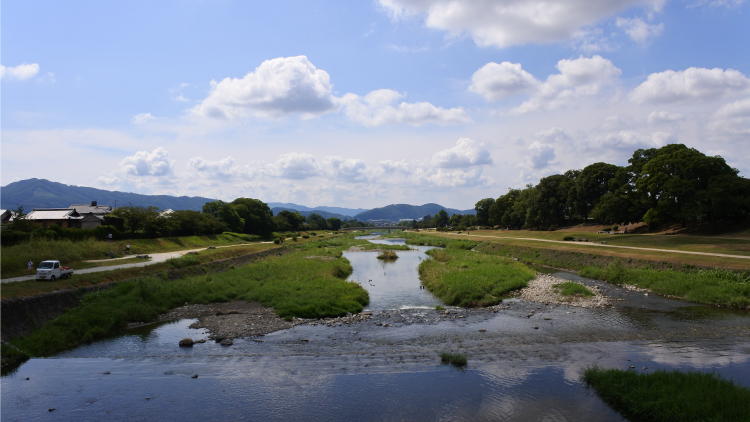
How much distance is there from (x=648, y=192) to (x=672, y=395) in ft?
181

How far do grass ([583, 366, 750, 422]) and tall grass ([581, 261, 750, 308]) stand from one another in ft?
50.2

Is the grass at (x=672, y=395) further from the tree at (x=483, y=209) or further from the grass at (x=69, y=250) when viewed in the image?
the tree at (x=483, y=209)

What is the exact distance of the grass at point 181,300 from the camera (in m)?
18.6

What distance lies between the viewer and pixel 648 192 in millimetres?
55875

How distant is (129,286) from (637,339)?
3075 centimetres

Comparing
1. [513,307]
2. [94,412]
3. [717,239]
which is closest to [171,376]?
[94,412]

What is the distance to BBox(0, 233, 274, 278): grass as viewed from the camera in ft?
92.9

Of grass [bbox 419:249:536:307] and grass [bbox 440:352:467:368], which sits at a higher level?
grass [bbox 419:249:536:307]

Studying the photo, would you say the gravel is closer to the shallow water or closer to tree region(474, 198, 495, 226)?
the shallow water

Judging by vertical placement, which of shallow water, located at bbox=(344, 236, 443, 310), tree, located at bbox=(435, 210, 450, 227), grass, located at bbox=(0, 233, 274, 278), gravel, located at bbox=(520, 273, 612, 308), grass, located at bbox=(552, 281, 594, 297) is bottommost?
shallow water, located at bbox=(344, 236, 443, 310)

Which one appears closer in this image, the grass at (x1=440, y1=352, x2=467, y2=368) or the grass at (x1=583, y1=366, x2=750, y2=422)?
the grass at (x1=583, y1=366, x2=750, y2=422)

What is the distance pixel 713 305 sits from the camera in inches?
941

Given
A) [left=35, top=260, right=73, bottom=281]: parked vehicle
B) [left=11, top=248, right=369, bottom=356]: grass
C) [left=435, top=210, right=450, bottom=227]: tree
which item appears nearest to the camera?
[left=11, top=248, right=369, bottom=356]: grass

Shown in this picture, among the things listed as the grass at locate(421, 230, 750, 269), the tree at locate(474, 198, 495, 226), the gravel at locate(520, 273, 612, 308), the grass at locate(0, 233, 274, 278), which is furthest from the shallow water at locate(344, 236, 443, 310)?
the tree at locate(474, 198, 495, 226)
